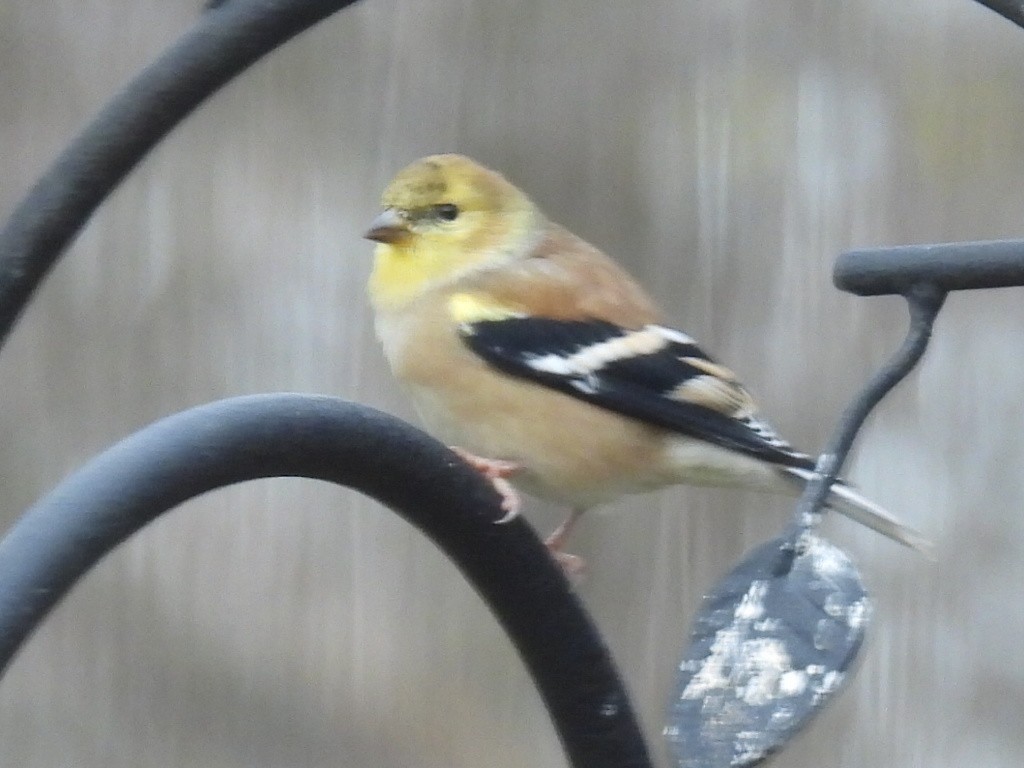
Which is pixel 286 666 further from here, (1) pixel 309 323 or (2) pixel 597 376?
(2) pixel 597 376

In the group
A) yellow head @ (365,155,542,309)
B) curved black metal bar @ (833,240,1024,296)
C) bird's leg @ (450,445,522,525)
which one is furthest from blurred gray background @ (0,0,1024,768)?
curved black metal bar @ (833,240,1024,296)

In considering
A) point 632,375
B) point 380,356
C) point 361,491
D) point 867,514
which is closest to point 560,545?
point 632,375

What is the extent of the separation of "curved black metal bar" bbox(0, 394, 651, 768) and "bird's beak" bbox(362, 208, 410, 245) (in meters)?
1.06

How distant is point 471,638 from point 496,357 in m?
2.10

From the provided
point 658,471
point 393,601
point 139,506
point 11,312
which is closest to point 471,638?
Answer: point 393,601

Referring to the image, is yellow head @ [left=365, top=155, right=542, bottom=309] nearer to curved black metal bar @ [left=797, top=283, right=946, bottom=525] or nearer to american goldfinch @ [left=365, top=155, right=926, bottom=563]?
american goldfinch @ [left=365, top=155, right=926, bottom=563]

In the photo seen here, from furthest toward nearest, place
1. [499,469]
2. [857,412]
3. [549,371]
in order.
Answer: [549,371], [499,469], [857,412]

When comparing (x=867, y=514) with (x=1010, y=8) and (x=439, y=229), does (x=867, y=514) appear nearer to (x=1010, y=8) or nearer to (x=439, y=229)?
(x=439, y=229)

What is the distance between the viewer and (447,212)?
264 cm

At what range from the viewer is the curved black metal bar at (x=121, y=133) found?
1.58 metres

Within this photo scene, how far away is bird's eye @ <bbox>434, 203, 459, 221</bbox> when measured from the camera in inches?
104

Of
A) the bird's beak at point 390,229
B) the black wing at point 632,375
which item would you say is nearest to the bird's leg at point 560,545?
the black wing at point 632,375

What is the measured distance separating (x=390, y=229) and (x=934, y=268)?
1.28m

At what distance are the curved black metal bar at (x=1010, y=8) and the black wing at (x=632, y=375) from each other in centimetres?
100
